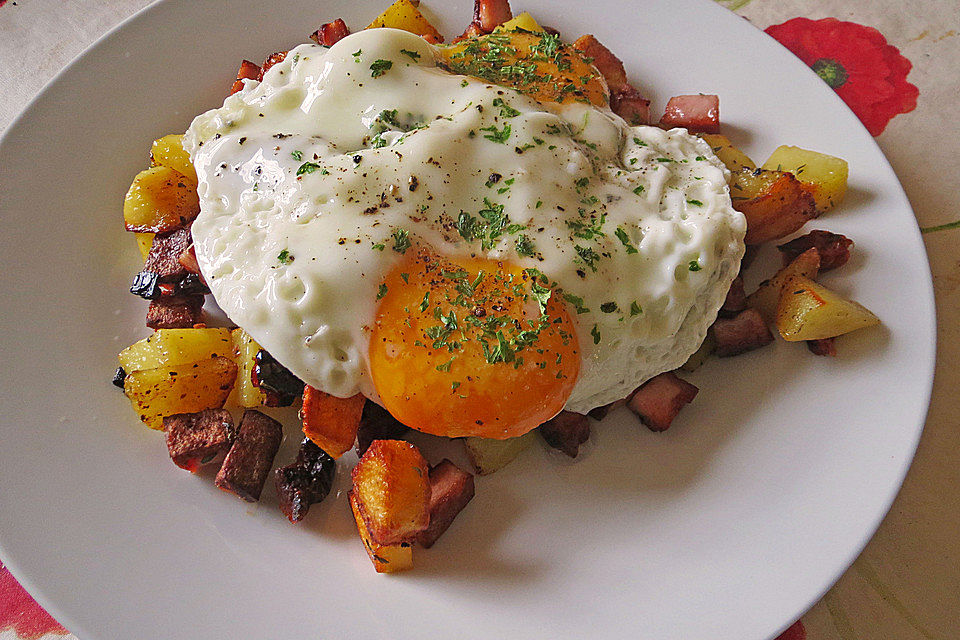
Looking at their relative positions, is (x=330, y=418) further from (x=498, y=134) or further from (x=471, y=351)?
(x=498, y=134)

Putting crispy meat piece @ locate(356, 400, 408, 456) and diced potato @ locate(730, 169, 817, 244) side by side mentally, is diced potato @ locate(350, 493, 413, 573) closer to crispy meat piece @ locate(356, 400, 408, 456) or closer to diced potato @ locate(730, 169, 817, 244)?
crispy meat piece @ locate(356, 400, 408, 456)

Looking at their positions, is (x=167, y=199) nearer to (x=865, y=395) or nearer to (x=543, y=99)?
(x=543, y=99)

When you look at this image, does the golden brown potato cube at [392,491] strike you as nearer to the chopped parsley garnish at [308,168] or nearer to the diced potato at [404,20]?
the chopped parsley garnish at [308,168]

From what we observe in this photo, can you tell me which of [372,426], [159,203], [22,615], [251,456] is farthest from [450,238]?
[22,615]

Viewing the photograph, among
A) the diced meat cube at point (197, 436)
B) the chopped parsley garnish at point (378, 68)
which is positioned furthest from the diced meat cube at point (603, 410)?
the chopped parsley garnish at point (378, 68)

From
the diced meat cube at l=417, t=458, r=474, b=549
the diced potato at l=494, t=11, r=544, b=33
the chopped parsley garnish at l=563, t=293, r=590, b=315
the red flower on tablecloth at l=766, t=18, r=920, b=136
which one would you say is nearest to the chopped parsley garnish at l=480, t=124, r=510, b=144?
the chopped parsley garnish at l=563, t=293, r=590, b=315

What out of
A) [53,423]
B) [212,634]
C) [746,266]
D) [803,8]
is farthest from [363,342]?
[803,8]
